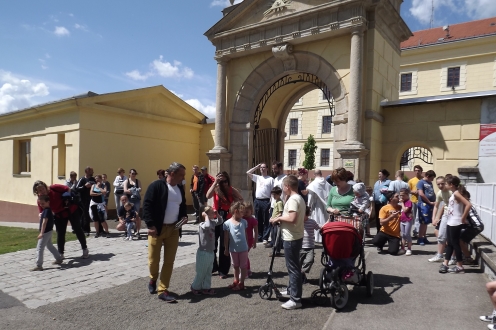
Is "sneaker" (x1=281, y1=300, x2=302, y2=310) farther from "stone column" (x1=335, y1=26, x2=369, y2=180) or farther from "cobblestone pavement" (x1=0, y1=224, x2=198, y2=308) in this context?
"stone column" (x1=335, y1=26, x2=369, y2=180)

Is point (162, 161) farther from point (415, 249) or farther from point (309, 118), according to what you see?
point (309, 118)

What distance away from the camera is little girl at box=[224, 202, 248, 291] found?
5.20 meters

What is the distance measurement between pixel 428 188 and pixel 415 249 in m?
1.60

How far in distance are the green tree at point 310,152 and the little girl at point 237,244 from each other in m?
29.8

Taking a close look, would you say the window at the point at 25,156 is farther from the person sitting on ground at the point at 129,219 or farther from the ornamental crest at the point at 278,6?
the ornamental crest at the point at 278,6

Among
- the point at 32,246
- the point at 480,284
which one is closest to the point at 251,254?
the point at 480,284

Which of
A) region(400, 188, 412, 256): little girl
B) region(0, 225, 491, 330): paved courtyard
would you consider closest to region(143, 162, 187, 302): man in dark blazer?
region(0, 225, 491, 330): paved courtyard

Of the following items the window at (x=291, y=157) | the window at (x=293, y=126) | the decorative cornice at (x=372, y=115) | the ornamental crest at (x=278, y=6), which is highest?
the ornamental crest at (x=278, y=6)

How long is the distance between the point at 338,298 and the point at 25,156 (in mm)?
16438

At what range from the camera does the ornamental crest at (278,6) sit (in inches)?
466

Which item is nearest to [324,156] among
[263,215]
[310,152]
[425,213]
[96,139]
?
[310,152]

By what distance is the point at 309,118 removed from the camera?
36938mm

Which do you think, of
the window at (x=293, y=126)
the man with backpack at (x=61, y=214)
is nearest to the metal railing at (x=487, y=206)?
the man with backpack at (x=61, y=214)

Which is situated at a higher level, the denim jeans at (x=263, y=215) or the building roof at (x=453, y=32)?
the building roof at (x=453, y=32)
